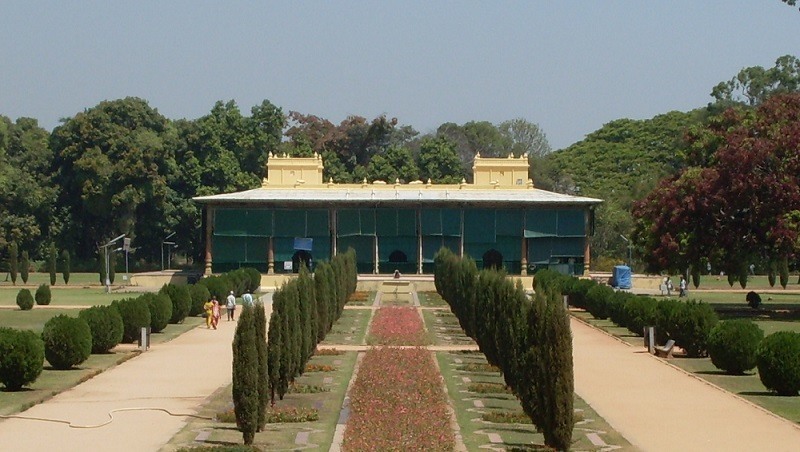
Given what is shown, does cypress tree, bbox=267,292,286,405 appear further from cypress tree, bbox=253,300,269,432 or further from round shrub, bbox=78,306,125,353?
round shrub, bbox=78,306,125,353

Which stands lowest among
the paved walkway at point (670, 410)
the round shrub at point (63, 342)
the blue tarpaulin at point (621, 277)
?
the paved walkway at point (670, 410)

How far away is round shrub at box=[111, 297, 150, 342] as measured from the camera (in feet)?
114

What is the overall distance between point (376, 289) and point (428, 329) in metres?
26.6

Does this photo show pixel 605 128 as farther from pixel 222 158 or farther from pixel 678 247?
pixel 678 247

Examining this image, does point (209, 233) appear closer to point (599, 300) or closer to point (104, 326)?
point (599, 300)

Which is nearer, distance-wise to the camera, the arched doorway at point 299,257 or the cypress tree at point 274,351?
the cypress tree at point 274,351

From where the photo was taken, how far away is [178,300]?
142 ft

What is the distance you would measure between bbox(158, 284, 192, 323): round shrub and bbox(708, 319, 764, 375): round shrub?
19.4m

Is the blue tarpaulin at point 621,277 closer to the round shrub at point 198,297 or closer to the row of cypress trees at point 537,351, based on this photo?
the round shrub at point 198,297

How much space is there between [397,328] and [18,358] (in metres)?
17.6

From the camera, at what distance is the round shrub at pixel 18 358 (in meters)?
23.7

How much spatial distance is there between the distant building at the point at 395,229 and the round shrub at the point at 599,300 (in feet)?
85.5

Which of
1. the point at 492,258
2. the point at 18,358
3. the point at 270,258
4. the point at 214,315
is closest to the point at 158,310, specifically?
the point at 214,315

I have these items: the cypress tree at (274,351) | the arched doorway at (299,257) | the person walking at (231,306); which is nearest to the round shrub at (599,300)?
the person walking at (231,306)
